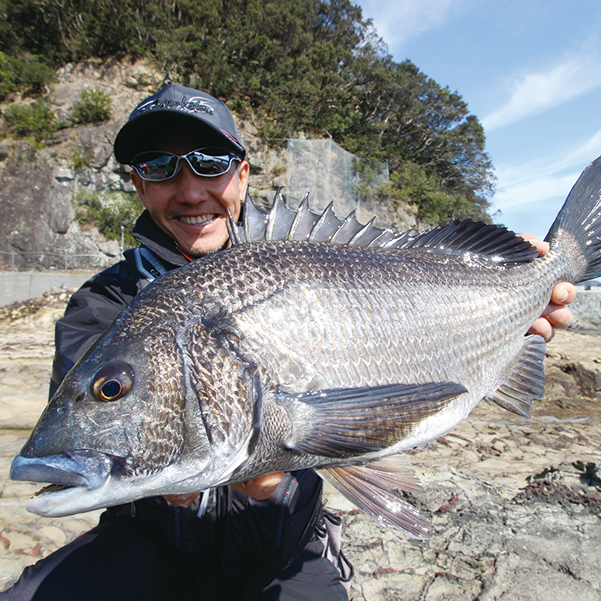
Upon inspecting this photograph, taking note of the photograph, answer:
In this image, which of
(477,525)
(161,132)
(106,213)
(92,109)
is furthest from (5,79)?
(477,525)

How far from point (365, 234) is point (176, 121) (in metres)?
1.19

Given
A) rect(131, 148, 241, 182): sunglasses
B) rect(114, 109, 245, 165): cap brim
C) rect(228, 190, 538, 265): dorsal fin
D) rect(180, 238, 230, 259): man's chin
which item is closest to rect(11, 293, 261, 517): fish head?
rect(228, 190, 538, 265): dorsal fin

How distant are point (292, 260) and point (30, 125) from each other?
3551cm

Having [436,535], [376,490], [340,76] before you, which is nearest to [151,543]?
[376,490]

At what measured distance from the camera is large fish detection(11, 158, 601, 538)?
3.65ft

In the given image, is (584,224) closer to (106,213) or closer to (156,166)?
(156,166)

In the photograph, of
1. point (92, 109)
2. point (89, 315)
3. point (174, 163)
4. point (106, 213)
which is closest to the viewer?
point (89, 315)

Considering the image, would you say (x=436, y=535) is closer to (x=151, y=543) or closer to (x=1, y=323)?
(x=151, y=543)

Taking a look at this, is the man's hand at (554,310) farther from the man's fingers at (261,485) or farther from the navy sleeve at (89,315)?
the navy sleeve at (89,315)

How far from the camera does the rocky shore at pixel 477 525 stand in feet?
7.43

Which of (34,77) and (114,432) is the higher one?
(34,77)

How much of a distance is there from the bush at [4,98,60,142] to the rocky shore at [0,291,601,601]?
103 feet

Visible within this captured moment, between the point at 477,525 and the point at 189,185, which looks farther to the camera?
the point at 477,525

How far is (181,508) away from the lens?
179cm
